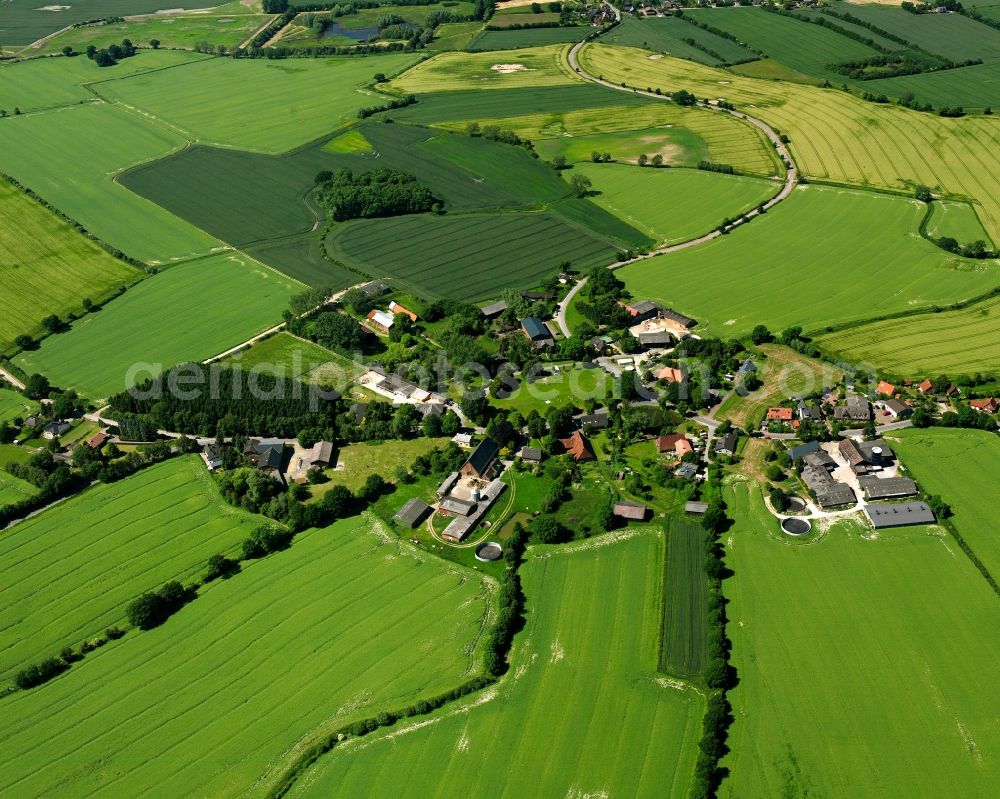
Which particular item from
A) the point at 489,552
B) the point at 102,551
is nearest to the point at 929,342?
the point at 489,552

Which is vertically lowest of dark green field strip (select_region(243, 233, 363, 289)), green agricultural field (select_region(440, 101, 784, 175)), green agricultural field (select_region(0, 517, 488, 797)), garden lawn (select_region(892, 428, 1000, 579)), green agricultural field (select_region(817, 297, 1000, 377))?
green agricultural field (select_region(0, 517, 488, 797))

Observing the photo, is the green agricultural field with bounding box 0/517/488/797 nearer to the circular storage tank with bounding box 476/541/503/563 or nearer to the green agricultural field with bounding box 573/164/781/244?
the circular storage tank with bounding box 476/541/503/563

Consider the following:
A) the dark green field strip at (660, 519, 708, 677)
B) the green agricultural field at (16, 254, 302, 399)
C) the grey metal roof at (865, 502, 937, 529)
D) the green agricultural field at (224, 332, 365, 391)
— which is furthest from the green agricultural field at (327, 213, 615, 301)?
the grey metal roof at (865, 502, 937, 529)

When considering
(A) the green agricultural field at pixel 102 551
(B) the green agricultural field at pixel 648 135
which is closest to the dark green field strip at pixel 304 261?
(A) the green agricultural field at pixel 102 551

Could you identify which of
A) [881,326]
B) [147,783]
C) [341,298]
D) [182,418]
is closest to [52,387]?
[182,418]

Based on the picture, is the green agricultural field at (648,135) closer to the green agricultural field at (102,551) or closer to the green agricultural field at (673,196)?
the green agricultural field at (673,196)

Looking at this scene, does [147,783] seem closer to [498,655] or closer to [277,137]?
[498,655]
